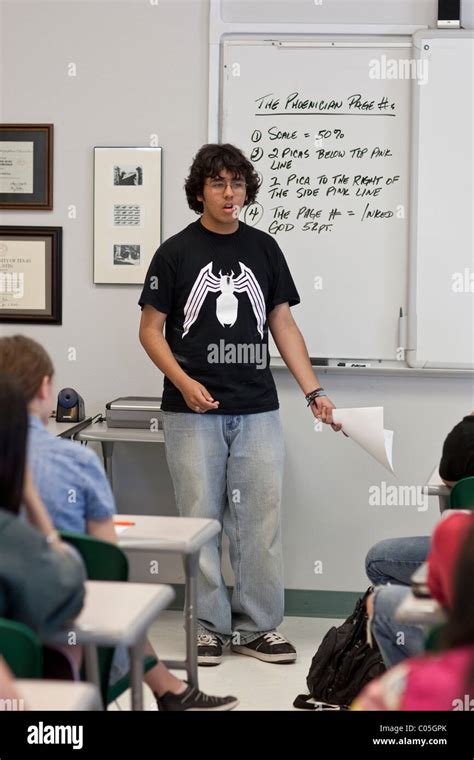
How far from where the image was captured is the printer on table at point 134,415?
427cm

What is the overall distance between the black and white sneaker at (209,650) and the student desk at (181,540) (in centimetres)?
112

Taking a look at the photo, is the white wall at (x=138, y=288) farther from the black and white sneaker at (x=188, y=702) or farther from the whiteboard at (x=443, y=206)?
the black and white sneaker at (x=188, y=702)

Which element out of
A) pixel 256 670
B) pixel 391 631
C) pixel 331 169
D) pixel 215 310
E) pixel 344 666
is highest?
pixel 331 169

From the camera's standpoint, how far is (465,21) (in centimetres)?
426

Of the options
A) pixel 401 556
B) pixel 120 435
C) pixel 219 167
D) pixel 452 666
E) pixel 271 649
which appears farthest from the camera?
pixel 120 435

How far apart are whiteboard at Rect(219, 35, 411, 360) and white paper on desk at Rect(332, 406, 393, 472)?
0.86 meters

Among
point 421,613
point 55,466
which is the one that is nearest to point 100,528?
point 55,466

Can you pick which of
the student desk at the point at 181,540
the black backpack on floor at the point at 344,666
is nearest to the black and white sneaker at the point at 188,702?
the student desk at the point at 181,540

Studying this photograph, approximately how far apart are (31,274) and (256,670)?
191 centimetres

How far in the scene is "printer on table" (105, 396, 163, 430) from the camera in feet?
14.0

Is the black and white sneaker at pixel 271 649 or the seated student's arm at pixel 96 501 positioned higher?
the seated student's arm at pixel 96 501

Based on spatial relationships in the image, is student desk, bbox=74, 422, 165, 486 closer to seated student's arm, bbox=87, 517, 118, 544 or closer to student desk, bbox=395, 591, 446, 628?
seated student's arm, bbox=87, 517, 118, 544

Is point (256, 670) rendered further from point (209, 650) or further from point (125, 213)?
point (125, 213)

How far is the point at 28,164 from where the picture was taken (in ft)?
15.0
